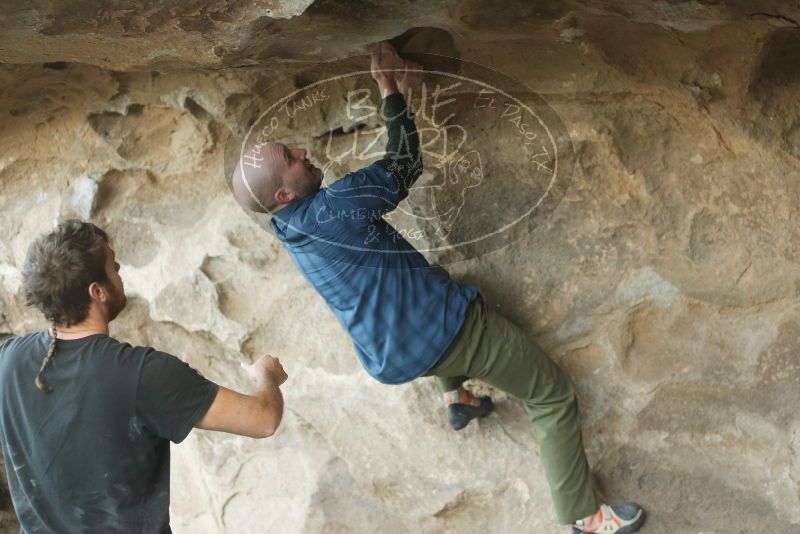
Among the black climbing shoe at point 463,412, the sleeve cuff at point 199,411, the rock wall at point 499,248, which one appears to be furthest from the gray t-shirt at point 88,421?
the black climbing shoe at point 463,412

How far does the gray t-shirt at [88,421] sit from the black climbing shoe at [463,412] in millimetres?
669

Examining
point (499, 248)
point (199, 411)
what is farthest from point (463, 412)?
point (199, 411)

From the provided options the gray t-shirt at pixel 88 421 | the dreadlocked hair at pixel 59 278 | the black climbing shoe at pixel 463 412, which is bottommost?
the black climbing shoe at pixel 463 412

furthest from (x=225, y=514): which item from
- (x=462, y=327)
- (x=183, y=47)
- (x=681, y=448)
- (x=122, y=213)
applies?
(x=183, y=47)

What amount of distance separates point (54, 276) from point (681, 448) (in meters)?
1.35

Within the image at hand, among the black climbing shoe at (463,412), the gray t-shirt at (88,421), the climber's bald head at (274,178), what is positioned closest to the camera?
the gray t-shirt at (88,421)

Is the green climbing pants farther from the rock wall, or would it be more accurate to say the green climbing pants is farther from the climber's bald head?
the climber's bald head

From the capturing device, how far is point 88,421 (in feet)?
4.45

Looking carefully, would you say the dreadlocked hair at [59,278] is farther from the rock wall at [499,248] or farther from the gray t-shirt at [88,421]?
the rock wall at [499,248]

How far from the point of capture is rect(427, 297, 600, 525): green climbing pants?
1705 millimetres

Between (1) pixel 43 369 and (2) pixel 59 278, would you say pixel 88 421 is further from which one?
(2) pixel 59 278

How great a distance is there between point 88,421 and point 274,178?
1.75 ft

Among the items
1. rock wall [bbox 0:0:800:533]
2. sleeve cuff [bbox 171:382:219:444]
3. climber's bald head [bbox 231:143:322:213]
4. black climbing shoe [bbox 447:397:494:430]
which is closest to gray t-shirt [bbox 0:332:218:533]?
sleeve cuff [bbox 171:382:219:444]

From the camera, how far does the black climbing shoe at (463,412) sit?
1890mm
